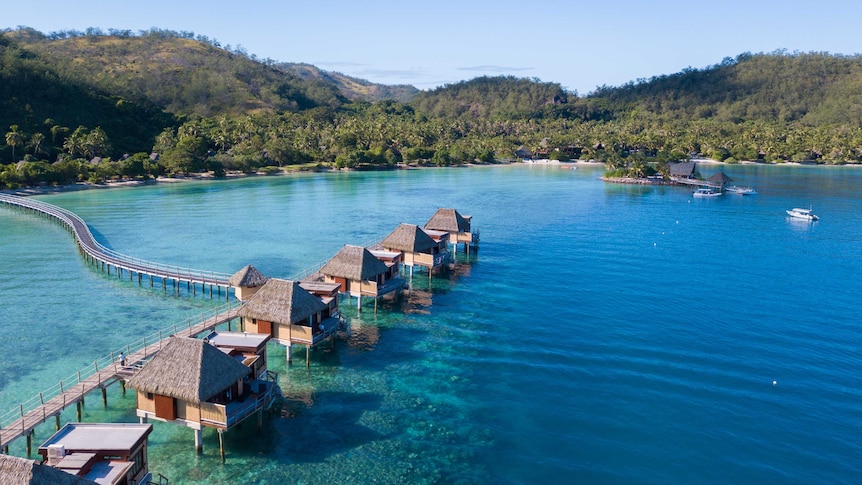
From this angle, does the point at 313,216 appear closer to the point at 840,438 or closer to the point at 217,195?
the point at 217,195

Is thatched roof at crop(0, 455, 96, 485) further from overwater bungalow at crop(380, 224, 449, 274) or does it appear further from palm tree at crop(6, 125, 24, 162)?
palm tree at crop(6, 125, 24, 162)

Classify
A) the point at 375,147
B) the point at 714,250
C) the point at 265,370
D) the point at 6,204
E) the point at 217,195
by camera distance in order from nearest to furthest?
the point at 265,370 → the point at 714,250 → the point at 6,204 → the point at 217,195 → the point at 375,147

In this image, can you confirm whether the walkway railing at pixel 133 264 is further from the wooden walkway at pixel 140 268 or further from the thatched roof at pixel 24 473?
the thatched roof at pixel 24 473

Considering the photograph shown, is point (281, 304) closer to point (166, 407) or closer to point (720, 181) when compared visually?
point (166, 407)

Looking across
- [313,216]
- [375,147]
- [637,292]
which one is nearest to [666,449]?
[637,292]

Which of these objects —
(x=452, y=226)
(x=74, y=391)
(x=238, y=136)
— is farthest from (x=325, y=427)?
(x=238, y=136)
